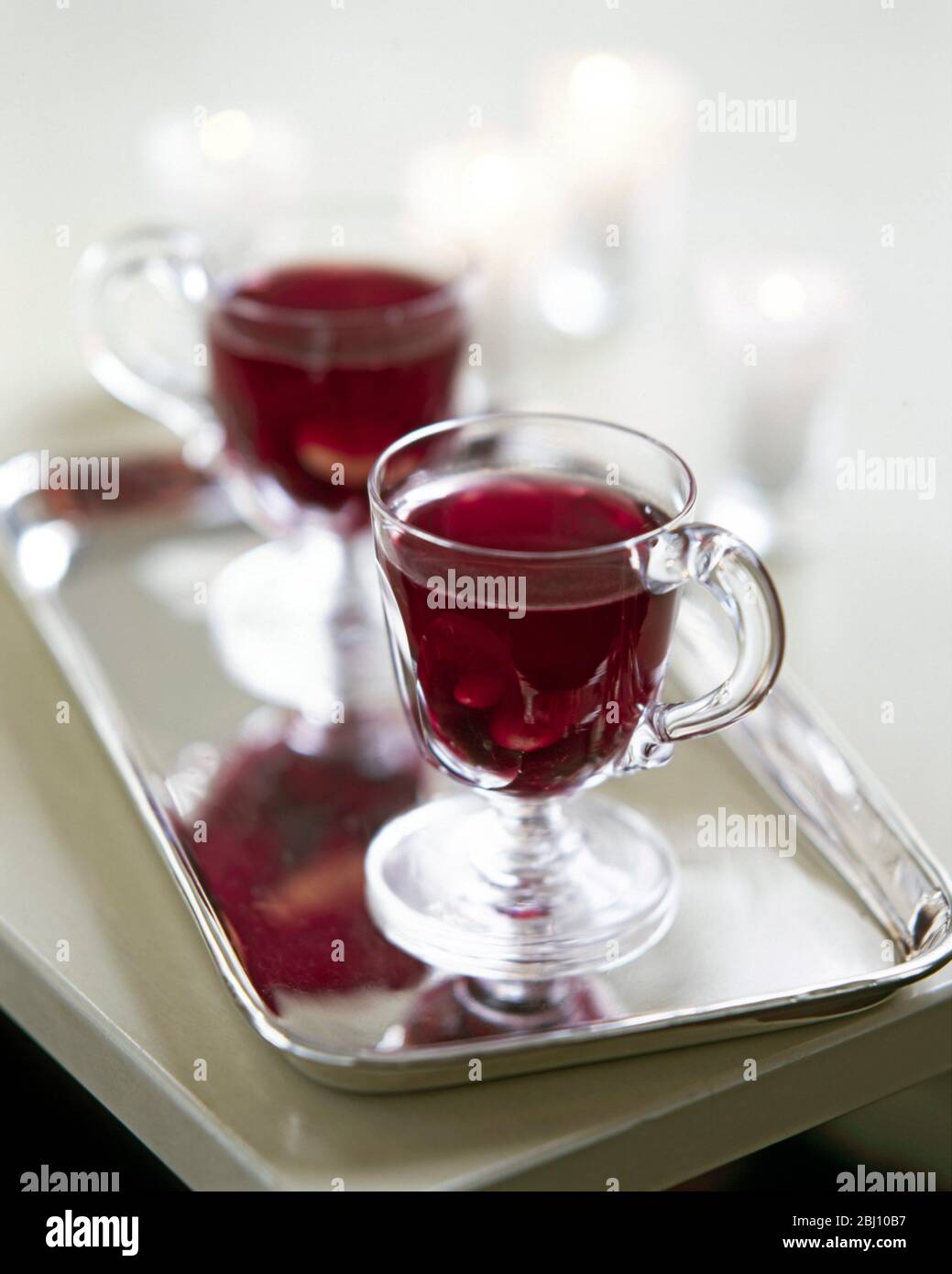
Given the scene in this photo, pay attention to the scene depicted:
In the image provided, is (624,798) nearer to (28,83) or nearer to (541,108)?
(541,108)

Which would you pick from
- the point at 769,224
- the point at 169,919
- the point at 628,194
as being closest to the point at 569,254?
the point at 628,194

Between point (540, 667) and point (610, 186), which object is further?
point (610, 186)

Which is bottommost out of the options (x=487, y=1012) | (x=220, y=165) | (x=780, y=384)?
(x=487, y=1012)

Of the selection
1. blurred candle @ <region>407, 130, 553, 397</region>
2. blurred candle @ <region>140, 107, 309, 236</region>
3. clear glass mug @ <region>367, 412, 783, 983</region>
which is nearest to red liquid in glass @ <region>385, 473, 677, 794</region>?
clear glass mug @ <region>367, 412, 783, 983</region>

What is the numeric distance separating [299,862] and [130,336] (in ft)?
1.34

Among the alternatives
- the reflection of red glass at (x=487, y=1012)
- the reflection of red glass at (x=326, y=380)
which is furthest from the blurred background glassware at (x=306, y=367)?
the reflection of red glass at (x=487, y=1012)

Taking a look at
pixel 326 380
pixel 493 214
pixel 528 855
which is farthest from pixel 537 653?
pixel 493 214

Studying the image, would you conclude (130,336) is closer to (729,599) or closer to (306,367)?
(306,367)

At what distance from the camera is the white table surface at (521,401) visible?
1.98 feet

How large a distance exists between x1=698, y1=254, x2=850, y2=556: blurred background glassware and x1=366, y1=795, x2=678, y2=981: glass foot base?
13.0 inches

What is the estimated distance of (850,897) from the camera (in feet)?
2.32

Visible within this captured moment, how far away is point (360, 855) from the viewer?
2.41 feet

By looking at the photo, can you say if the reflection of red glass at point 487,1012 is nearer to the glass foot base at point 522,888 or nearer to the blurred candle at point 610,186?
the glass foot base at point 522,888

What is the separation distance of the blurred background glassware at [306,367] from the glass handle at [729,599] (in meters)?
0.26
